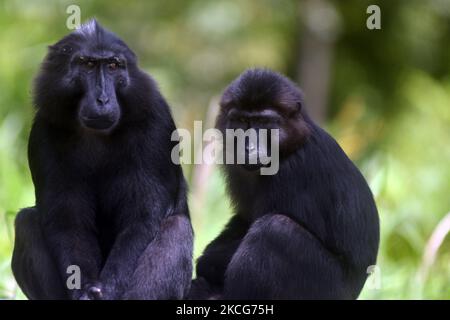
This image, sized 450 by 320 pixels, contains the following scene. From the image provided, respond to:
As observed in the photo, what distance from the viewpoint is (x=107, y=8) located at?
12.4 m

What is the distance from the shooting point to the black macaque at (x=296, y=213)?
452 centimetres

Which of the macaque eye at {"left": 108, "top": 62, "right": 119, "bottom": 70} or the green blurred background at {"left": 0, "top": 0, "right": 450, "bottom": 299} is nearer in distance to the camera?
the macaque eye at {"left": 108, "top": 62, "right": 119, "bottom": 70}

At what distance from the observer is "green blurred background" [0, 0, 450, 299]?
7.98 m

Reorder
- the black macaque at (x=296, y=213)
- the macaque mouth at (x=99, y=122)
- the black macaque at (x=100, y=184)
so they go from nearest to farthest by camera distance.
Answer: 1. the macaque mouth at (x=99, y=122)
2. the black macaque at (x=100, y=184)
3. the black macaque at (x=296, y=213)

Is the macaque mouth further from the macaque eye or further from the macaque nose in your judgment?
the macaque eye

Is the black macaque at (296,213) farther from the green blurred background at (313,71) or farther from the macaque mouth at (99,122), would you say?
the green blurred background at (313,71)

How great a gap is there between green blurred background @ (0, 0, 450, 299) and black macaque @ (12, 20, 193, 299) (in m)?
Answer: 2.73

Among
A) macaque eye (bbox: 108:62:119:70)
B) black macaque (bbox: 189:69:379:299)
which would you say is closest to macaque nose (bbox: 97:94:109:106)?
macaque eye (bbox: 108:62:119:70)

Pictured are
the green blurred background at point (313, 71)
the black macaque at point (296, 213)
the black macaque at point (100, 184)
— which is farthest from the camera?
the green blurred background at point (313, 71)

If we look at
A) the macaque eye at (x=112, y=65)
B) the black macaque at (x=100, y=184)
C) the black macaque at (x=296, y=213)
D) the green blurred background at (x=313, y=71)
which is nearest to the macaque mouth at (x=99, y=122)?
the black macaque at (x=100, y=184)

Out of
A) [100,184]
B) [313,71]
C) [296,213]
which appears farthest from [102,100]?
[313,71]

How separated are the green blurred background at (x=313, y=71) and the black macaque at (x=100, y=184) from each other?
8.95 ft

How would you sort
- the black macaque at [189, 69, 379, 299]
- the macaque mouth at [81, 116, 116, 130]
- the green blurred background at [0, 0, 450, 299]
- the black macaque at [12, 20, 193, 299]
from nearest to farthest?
the macaque mouth at [81, 116, 116, 130]
the black macaque at [12, 20, 193, 299]
the black macaque at [189, 69, 379, 299]
the green blurred background at [0, 0, 450, 299]
